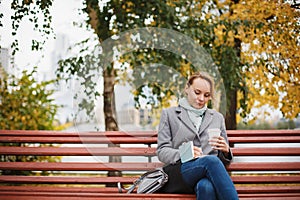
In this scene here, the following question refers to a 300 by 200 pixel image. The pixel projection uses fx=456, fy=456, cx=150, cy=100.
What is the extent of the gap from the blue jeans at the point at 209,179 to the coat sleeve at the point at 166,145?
10 centimetres

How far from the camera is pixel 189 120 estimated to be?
8.43 feet

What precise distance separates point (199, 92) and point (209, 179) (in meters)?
0.53

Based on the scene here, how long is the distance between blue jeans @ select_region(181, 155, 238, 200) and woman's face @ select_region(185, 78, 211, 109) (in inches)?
15.3

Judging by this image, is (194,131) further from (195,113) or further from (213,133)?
(213,133)

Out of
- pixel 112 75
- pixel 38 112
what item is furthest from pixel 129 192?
pixel 38 112

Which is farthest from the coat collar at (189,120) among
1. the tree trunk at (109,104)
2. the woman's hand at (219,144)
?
the tree trunk at (109,104)

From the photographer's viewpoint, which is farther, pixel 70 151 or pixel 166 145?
pixel 70 151

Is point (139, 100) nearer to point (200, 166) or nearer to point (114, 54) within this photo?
point (114, 54)

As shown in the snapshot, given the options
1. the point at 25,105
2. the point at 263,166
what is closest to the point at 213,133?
the point at 263,166

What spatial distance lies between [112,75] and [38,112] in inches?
51.7

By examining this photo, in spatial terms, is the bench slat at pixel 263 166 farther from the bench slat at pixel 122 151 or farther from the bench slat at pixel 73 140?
the bench slat at pixel 73 140

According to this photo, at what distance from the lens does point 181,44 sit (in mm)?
4207

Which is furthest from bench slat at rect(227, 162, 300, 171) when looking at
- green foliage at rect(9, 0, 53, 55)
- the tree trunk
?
green foliage at rect(9, 0, 53, 55)

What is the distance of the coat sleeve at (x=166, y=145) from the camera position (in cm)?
241
